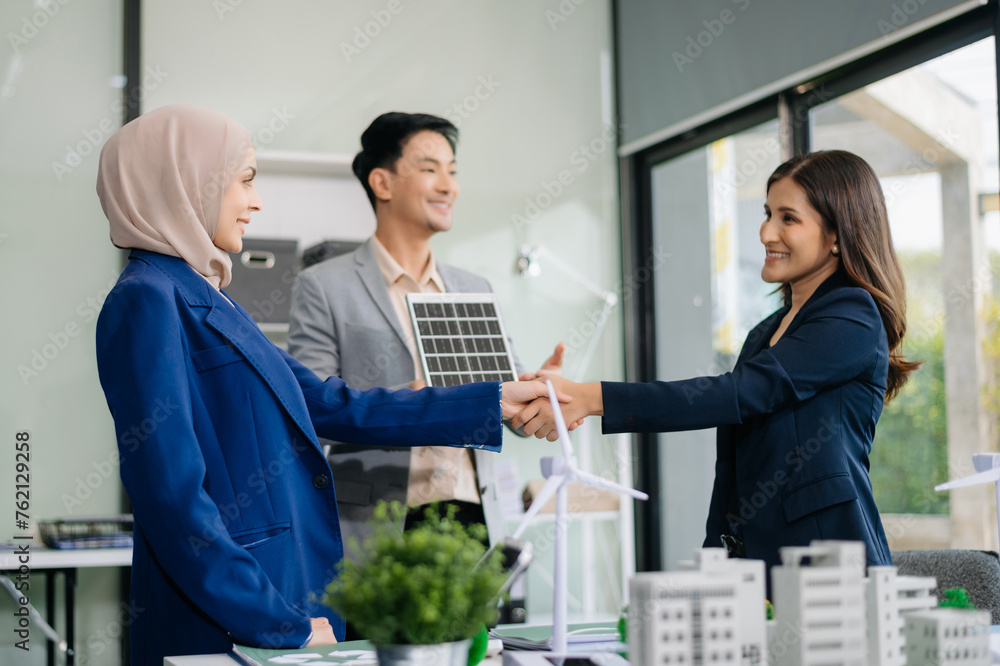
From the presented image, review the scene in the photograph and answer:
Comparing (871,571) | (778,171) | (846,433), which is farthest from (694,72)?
(871,571)

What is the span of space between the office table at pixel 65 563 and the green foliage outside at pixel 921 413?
3.00 m

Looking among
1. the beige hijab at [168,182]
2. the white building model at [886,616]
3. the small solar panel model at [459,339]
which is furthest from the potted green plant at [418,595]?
the small solar panel model at [459,339]

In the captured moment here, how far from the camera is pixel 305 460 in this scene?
1.76 metres

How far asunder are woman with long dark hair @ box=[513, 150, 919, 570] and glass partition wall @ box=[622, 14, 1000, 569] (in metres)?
0.74

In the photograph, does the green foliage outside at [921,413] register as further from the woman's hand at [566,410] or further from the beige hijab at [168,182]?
the beige hijab at [168,182]

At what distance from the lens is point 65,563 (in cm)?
347

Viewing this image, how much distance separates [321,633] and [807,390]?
1.08 meters

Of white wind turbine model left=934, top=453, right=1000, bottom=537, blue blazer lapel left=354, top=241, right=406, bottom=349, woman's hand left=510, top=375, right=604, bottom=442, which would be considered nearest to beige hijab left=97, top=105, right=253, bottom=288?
woman's hand left=510, top=375, right=604, bottom=442

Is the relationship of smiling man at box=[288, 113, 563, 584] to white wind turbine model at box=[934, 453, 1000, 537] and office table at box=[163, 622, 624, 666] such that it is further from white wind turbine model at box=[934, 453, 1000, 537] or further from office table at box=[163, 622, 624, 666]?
white wind turbine model at box=[934, 453, 1000, 537]

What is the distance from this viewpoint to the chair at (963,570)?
2.25m

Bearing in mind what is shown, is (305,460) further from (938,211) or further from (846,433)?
(938,211)

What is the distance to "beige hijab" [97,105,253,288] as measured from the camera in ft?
5.65

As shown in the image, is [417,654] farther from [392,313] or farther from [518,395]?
[392,313]

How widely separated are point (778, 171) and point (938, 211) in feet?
5.30
